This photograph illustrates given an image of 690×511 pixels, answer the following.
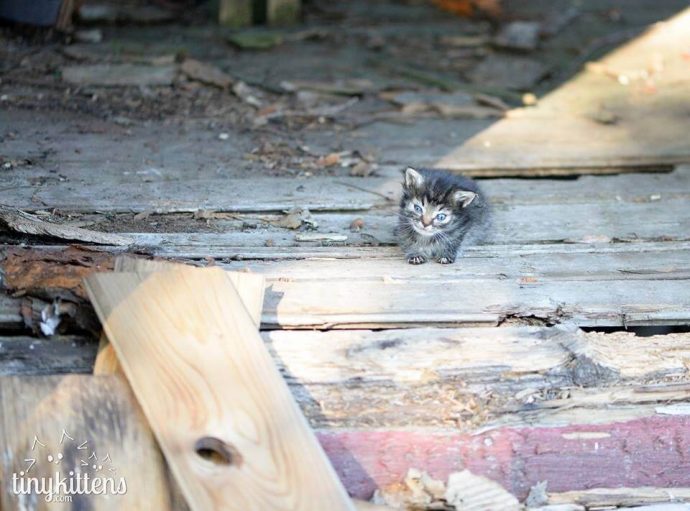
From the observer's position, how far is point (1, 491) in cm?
372

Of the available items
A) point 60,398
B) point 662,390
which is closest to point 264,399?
point 60,398

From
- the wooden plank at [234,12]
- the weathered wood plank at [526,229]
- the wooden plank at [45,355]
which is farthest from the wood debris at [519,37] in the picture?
the wooden plank at [45,355]

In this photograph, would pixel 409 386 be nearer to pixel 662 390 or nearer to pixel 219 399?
pixel 219 399

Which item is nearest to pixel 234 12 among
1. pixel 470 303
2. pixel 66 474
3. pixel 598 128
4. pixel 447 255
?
pixel 598 128

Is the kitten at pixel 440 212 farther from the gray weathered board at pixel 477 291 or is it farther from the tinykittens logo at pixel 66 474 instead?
the tinykittens logo at pixel 66 474

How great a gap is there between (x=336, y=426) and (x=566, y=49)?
637cm

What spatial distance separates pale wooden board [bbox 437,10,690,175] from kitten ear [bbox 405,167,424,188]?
3.46ft

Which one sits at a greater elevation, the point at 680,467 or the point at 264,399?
the point at 264,399

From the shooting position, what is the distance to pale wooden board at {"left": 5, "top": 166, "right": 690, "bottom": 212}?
18.8ft

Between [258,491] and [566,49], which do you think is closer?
[258,491]

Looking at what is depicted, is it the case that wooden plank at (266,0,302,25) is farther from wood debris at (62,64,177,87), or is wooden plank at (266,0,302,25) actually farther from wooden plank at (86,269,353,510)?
wooden plank at (86,269,353,510)

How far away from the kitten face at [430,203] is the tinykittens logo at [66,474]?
2461 mm

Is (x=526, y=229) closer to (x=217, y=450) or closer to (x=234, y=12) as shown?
(x=217, y=450)

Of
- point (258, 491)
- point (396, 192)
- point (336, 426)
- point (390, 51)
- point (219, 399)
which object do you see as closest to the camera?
point (258, 491)
